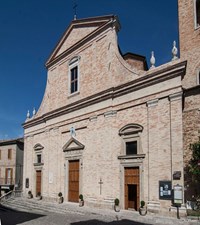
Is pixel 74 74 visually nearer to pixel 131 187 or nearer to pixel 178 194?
pixel 131 187

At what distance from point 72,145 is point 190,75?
9.48 m

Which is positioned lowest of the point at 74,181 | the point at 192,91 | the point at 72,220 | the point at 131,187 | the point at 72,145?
the point at 72,220

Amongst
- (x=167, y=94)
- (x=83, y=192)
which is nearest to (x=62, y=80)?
(x=83, y=192)

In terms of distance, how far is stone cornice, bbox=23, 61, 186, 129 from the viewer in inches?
584

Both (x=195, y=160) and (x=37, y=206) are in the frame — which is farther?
(x=37, y=206)

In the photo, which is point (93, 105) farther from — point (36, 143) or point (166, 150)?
point (36, 143)

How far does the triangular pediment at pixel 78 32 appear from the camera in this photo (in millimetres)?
20223

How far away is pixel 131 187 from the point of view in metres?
16.8

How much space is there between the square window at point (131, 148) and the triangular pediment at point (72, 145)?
421 cm

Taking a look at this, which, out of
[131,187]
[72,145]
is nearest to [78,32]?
[72,145]

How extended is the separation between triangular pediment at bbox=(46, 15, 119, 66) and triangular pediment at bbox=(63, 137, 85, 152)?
22.9ft

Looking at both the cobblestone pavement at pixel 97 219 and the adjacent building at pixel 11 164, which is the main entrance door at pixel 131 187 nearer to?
the cobblestone pavement at pixel 97 219

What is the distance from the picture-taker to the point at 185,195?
14328 mm

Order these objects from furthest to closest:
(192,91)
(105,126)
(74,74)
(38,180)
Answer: (38,180) → (74,74) → (105,126) → (192,91)
